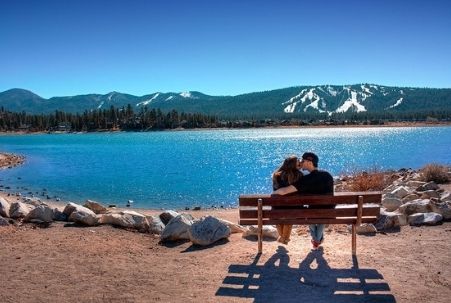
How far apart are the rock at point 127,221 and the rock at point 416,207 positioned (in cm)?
708

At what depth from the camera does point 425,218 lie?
36.6ft

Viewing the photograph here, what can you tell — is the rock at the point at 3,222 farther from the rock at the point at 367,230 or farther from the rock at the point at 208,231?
the rock at the point at 367,230

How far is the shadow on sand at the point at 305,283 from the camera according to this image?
682 centimetres

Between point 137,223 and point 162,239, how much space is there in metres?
1.72

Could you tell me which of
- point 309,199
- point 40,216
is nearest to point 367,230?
point 309,199

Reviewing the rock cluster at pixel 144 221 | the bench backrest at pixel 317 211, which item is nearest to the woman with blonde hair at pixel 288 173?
the bench backrest at pixel 317 211

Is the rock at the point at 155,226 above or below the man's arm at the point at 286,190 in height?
below

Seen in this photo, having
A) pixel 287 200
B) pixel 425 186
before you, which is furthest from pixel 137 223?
pixel 425 186

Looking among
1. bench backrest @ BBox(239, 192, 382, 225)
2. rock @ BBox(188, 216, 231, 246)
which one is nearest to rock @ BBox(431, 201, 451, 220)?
bench backrest @ BBox(239, 192, 382, 225)

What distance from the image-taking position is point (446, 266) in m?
8.01

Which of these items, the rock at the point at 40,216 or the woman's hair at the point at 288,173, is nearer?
the woman's hair at the point at 288,173

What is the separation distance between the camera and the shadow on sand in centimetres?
682

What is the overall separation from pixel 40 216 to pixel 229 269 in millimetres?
6935

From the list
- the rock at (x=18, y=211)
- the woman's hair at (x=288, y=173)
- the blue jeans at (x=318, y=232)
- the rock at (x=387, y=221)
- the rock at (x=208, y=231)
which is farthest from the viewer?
the rock at (x=18, y=211)
